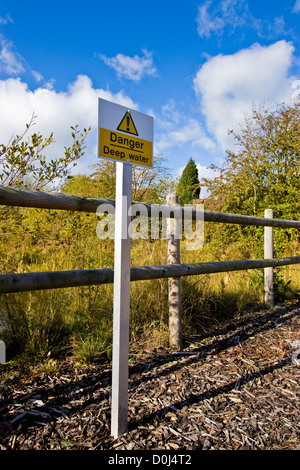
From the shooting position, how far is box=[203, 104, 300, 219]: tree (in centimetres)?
894

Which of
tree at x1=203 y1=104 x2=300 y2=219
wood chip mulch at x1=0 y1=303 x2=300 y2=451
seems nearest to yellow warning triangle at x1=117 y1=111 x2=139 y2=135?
wood chip mulch at x1=0 y1=303 x2=300 y2=451

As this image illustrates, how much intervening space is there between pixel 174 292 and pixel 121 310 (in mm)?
1255

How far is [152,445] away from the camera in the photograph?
160cm

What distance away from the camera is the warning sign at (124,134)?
1643mm

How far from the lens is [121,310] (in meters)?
1.70

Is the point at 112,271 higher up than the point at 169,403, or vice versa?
the point at 112,271

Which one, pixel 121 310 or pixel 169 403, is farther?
pixel 169 403

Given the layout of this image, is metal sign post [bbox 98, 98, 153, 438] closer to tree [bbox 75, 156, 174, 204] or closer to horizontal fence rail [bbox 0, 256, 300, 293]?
horizontal fence rail [bbox 0, 256, 300, 293]

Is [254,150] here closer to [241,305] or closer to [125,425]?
[241,305]

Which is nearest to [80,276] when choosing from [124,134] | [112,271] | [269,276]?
[112,271]

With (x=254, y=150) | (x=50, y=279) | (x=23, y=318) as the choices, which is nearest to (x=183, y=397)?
(x=50, y=279)

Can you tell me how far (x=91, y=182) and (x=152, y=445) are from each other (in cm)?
669

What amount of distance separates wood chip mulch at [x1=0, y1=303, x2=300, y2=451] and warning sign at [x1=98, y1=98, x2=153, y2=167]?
147 cm

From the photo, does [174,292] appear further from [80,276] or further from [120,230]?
[120,230]
